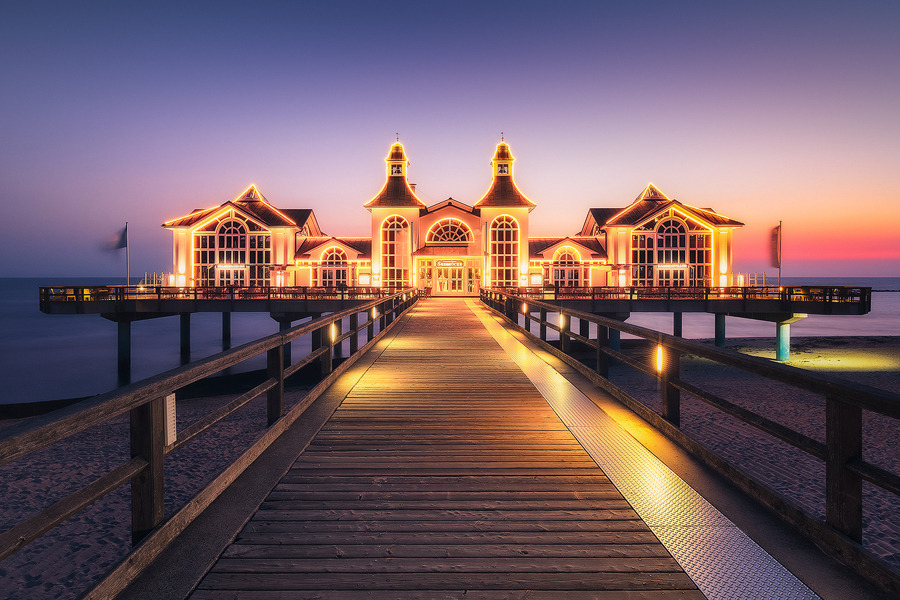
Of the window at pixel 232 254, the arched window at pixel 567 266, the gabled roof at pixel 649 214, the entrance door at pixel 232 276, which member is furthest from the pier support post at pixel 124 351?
the gabled roof at pixel 649 214

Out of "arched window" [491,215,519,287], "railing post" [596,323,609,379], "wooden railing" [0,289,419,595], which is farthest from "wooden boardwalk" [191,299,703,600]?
"arched window" [491,215,519,287]

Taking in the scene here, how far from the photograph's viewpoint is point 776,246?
3650cm

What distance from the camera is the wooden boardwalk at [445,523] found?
8.28ft

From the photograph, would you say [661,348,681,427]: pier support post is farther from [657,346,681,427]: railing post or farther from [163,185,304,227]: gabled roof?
[163,185,304,227]: gabled roof

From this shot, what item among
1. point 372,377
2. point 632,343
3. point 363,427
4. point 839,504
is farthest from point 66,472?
point 632,343

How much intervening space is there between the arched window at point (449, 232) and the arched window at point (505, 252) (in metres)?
2.21

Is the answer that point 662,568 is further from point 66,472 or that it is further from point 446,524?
point 66,472

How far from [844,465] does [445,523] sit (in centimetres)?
221

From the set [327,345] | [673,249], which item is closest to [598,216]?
[673,249]

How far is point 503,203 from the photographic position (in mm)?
39531

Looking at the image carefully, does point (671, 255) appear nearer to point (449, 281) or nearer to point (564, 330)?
point (449, 281)

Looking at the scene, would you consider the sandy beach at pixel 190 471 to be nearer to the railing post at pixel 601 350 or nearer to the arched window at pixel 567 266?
the railing post at pixel 601 350

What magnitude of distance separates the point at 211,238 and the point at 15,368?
1471 cm

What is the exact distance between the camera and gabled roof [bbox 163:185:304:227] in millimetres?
38094
